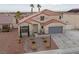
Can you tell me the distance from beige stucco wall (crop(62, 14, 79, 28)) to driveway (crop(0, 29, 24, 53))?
539 millimetres

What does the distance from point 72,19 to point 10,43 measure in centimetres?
69

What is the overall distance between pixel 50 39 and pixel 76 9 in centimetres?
42

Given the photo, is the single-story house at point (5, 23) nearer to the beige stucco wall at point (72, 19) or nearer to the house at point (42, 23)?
the house at point (42, 23)

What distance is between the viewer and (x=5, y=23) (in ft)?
11.2

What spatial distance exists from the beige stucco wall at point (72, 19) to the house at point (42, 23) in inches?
2.1

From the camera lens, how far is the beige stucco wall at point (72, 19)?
135 inches

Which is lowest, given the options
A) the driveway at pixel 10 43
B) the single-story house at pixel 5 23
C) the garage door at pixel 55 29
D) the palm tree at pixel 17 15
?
the driveway at pixel 10 43

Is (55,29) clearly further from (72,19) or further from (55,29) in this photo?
(72,19)

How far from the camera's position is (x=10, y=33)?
11.2 ft

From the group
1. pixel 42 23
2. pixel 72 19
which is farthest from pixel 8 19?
pixel 72 19

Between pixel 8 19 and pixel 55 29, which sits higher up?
pixel 8 19

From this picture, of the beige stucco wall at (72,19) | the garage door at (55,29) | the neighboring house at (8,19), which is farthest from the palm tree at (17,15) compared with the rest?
the beige stucco wall at (72,19)
